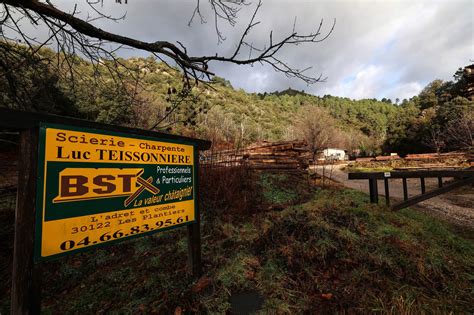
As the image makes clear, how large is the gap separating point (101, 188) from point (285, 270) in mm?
2326

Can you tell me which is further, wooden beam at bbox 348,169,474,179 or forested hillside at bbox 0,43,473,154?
wooden beam at bbox 348,169,474,179

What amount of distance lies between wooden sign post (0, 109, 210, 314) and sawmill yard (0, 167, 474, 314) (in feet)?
3.00

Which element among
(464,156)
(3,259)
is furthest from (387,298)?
(464,156)

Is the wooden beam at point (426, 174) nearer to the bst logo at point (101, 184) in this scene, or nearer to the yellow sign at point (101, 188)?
the yellow sign at point (101, 188)

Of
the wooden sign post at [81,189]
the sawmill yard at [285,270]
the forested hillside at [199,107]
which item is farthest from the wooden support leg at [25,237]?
the forested hillside at [199,107]

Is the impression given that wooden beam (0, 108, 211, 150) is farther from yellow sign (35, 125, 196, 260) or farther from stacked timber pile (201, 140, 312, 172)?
stacked timber pile (201, 140, 312, 172)

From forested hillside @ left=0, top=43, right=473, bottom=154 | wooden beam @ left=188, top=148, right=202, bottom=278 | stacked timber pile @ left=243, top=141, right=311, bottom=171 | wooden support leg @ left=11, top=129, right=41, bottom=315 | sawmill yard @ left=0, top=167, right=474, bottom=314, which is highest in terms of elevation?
forested hillside @ left=0, top=43, right=473, bottom=154

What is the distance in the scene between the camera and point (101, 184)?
1.82 m

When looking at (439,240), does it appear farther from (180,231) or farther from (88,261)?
(88,261)

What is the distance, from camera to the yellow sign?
153cm

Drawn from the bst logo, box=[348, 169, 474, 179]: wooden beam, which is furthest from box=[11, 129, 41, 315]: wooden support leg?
box=[348, 169, 474, 179]: wooden beam

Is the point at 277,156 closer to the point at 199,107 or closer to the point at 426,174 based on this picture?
the point at 426,174

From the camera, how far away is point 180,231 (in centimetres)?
445

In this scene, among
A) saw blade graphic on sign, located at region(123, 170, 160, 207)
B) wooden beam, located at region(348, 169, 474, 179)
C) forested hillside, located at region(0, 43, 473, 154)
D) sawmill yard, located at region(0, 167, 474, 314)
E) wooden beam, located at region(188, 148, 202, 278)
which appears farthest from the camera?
wooden beam, located at region(348, 169, 474, 179)
